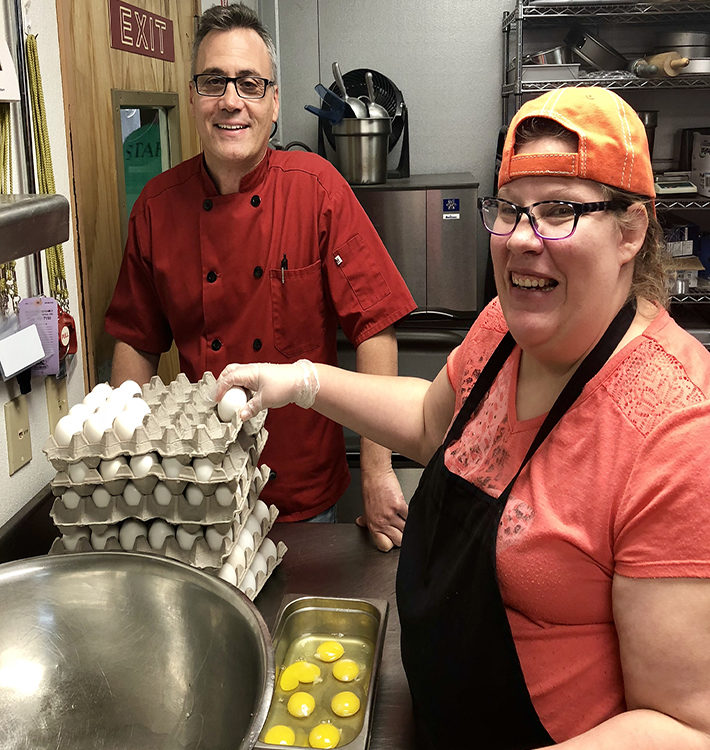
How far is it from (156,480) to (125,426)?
100 mm

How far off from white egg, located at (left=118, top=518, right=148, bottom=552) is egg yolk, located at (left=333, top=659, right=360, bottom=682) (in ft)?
1.20

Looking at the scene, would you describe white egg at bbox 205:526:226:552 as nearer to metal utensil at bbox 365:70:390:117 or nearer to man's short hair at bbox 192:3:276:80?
man's short hair at bbox 192:3:276:80

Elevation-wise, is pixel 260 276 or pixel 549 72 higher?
pixel 549 72

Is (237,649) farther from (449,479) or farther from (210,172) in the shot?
(210,172)

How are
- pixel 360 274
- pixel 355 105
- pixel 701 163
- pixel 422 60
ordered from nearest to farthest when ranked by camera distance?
pixel 360 274 → pixel 355 105 → pixel 701 163 → pixel 422 60

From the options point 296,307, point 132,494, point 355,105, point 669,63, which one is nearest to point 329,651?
point 132,494

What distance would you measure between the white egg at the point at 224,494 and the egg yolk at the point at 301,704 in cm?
30

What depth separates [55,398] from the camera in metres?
1.62

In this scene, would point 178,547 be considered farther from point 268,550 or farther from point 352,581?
point 352,581

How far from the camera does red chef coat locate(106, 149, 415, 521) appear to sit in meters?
1.91

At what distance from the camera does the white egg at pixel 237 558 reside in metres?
1.31

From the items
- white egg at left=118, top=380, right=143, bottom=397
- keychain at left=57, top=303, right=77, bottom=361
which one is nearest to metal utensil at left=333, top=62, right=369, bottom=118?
keychain at left=57, top=303, right=77, bottom=361

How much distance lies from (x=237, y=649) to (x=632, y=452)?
50cm

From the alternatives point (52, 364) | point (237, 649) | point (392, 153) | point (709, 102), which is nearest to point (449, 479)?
point (237, 649)
